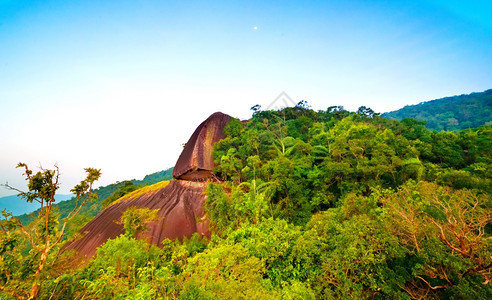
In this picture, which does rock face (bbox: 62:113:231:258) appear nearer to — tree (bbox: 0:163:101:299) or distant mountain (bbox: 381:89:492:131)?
Result: tree (bbox: 0:163:101:299)

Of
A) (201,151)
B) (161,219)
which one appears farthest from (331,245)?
(201,151)

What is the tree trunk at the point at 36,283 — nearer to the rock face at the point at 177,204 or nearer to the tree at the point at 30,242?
the tree at the point at 30,242

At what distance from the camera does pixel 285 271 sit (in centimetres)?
815

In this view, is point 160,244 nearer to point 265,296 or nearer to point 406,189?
point 265,296

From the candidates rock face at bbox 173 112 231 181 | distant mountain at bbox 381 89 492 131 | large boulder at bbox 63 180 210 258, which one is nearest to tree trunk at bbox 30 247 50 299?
large boulder at bbox 63 180 210 258

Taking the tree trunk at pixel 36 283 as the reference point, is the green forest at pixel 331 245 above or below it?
below

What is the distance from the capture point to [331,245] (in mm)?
7961

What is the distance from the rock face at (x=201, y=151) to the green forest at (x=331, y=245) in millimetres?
8448

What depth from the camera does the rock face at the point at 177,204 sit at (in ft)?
60.1

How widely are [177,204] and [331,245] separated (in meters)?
16.5

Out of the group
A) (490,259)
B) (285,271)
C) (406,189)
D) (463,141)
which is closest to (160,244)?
(285,271)

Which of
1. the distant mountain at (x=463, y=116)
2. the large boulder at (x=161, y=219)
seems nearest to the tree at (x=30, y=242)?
the large boulder at (x=161, y=219)

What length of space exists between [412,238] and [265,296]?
18.9 feet

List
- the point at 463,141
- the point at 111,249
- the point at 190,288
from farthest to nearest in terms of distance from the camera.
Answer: the point at 463,141 → the point at 111,249 → the point at 190,288
